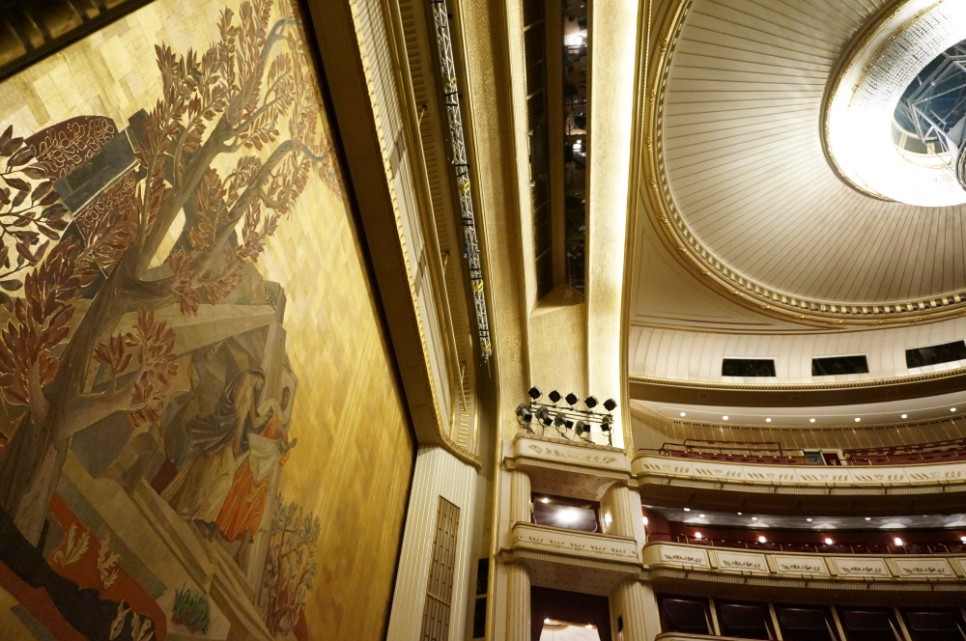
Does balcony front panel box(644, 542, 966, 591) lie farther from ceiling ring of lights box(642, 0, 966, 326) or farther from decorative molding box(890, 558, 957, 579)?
ceiling ring of lights box(642, 0, 966, 326)

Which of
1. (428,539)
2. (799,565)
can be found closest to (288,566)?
(428,539)

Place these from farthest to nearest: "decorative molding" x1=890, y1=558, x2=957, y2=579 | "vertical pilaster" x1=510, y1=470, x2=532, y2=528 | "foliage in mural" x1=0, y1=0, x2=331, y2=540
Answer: "decorative molding" x1=890, y1=558, x2=957, y2=579, "vertical pilaster" x1=510, y1=470, x2=532, y2=528, "foliage in mural" x1=0, y1=0, x2=331, y2=540

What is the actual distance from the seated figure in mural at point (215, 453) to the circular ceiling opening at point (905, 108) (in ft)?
38.5

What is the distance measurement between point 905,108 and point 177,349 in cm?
1463

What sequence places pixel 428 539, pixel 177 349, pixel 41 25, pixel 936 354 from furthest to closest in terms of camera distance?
pixel 936 354 → pixel 428 539 → pixel 177 349 → pixel 41 25

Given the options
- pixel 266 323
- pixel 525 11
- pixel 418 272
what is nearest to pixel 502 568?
pixel 418 272

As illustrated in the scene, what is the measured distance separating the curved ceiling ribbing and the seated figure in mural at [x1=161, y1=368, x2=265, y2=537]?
9135 millimetres

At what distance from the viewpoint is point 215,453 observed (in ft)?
9.62

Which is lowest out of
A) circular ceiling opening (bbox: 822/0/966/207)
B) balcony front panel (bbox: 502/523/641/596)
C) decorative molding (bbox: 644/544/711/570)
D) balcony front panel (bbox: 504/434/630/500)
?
balcony front panel (bbox: 502/523/641/596)

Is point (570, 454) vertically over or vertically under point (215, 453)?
over

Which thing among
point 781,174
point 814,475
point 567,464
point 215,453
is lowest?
point 215,453

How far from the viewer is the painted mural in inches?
72.1

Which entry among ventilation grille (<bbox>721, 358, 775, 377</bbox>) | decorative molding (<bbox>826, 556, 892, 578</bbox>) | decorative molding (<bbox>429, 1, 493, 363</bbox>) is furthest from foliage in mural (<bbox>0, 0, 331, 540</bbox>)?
ventilation grille (<bbox>721, 358, 775, 377</bbox>)

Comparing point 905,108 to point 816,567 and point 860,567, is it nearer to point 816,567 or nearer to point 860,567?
point 860,567
